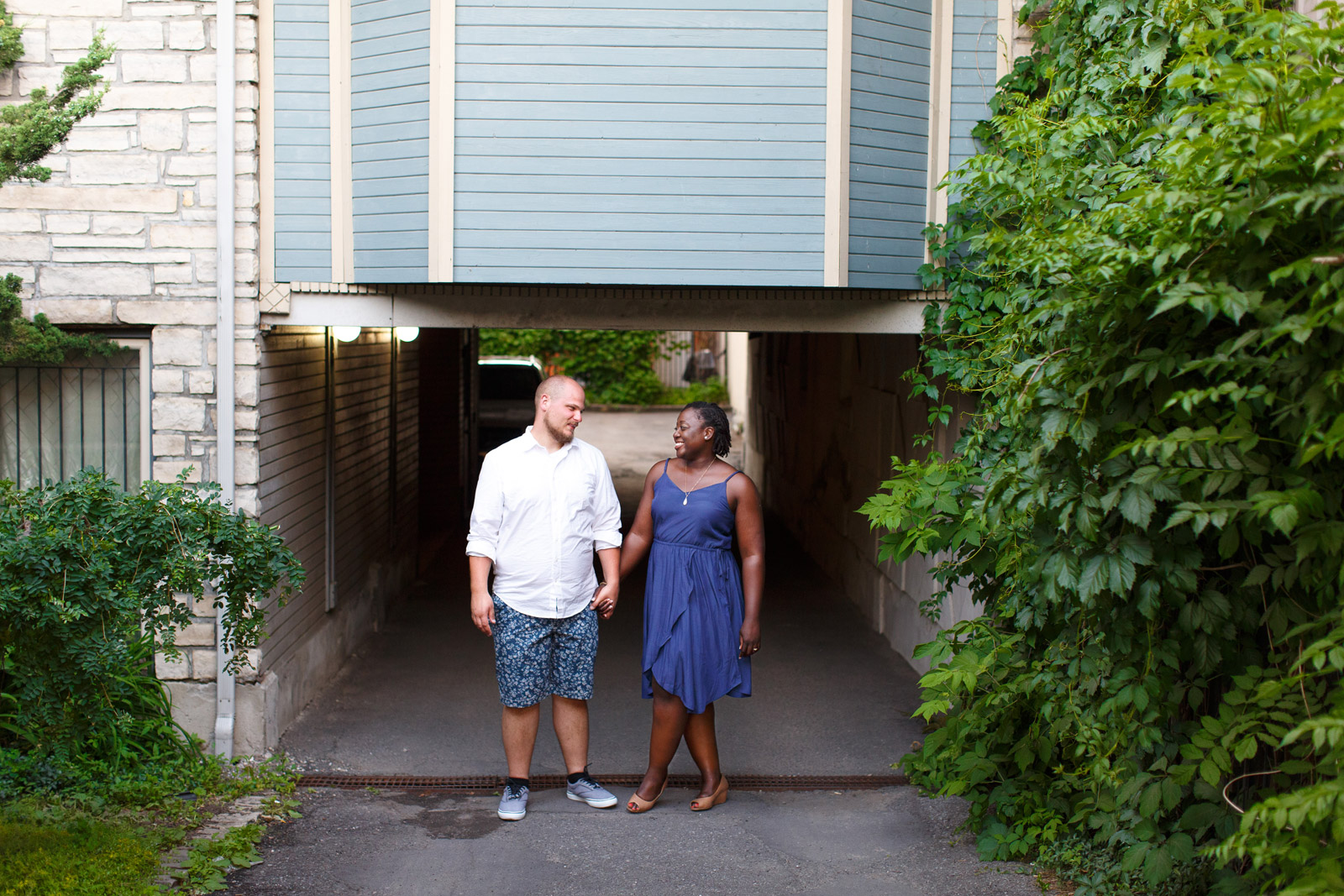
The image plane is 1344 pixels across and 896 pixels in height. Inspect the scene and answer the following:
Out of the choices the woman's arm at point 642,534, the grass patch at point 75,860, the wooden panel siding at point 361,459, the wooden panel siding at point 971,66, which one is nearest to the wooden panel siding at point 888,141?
the wooden panel siding at point 971,66

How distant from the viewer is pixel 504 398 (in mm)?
15445

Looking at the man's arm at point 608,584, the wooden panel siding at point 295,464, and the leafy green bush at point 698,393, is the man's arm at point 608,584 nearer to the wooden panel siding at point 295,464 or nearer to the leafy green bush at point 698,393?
the wooden panel siding at point 295,464

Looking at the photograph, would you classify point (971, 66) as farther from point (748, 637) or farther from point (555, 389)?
point (748, 637)

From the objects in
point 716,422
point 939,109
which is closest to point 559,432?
point 716,422

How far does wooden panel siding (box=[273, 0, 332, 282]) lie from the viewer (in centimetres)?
536

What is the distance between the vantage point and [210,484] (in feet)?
14.8

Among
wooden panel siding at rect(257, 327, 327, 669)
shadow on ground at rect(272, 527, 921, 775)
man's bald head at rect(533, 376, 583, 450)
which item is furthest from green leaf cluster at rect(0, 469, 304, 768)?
shadow on ground at rect(272, 527, 921, 775)

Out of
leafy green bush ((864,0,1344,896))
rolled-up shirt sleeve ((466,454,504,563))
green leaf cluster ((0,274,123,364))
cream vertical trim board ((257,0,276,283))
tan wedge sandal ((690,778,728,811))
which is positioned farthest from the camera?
cream vertical trim board ((257,0,276,283))

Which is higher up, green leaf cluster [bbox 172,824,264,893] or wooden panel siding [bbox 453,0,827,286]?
wooden panel siding [bbox 453,0,827,286]

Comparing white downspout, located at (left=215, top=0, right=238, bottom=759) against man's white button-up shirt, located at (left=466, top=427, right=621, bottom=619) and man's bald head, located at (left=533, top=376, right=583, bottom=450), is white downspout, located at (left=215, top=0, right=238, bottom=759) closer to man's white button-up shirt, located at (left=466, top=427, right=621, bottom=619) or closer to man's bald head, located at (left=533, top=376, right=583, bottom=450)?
man's white button-up shirt, located at (left=466, top=427, right=621, bottom=619)

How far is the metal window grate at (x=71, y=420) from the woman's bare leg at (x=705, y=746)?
3048 millimetres

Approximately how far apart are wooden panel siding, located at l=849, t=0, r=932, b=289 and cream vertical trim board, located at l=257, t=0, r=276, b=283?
109 inches

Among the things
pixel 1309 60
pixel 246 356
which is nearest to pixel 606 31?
pixel 246 356

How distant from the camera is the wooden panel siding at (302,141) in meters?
5.36
